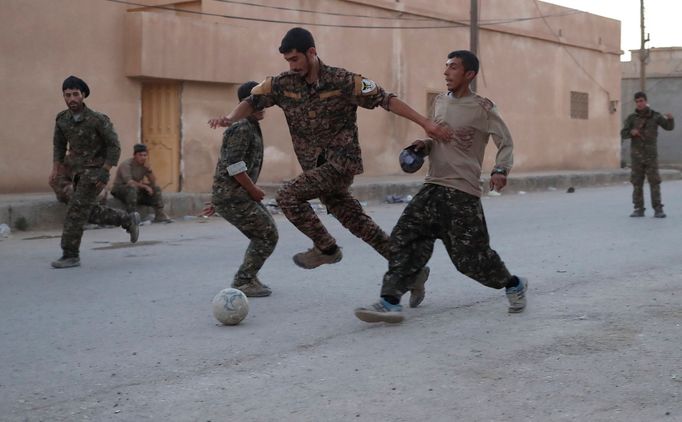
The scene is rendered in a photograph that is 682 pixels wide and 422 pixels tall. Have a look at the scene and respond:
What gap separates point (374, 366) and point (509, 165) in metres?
1.66

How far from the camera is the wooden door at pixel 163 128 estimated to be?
17531 mm

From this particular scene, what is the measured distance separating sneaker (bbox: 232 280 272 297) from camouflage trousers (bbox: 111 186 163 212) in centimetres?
730

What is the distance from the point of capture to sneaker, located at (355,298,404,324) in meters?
5.59

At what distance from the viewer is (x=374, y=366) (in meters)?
4.71

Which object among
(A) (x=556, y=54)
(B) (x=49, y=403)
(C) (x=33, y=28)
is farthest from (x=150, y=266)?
(A) (x=556, y=54)

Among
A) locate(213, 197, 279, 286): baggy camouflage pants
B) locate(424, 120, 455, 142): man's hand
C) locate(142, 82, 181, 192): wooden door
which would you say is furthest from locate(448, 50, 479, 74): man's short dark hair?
locate(142, 82, 181, 192): wooden door

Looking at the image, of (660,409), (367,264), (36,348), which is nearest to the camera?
(660,409)

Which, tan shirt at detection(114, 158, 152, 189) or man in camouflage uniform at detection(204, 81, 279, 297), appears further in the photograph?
tan shirt at detection(114, 158, 152, 189)

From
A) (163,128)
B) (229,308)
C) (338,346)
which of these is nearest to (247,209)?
(229,308)

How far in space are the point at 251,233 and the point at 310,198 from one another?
1.05 m

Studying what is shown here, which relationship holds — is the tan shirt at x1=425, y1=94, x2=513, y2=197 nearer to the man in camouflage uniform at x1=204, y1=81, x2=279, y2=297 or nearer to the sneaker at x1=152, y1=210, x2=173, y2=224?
the man in camouflage uniform at x1=204, y1=81, x2=279, y2=297

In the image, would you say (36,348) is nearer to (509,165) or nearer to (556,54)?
(509,165)

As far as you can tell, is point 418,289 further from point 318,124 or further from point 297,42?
point 297,42

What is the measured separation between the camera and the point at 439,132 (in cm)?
573
